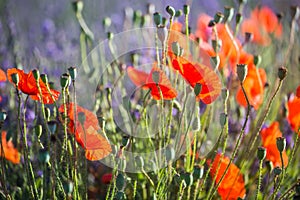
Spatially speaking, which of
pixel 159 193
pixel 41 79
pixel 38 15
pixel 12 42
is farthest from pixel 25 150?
pixel 38 15

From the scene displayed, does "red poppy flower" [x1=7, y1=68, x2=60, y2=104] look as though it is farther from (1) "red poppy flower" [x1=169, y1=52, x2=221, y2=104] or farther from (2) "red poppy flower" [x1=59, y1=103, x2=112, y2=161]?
(1) "red poppy flower" [x1=169, y1=52, x2=221, y2=104]

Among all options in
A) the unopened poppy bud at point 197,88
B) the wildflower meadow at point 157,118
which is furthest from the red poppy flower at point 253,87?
the unopened poppy bud at point 197,88

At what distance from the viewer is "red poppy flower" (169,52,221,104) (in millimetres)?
1000

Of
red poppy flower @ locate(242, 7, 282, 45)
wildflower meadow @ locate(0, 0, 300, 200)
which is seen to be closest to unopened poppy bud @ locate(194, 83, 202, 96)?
wildflower meadow @ locate(0, 0, 300, 200)

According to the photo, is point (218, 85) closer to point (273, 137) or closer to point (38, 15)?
point (273, 137)

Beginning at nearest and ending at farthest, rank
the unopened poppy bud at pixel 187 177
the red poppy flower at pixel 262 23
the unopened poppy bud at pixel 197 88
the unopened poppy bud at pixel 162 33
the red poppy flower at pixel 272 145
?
1. the unopened poppy bud at pixel 187 177
2. the unopened poppy bud at pixel 197 88
3. the unopened poppy bud at pixel 162 33
4. the red poppy flower at pixel 272 145
5. the red poppy flower at pixel 262 23

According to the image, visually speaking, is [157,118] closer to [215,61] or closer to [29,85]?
[215,61]

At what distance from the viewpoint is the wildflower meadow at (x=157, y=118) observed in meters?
0.96

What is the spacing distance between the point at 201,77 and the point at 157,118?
24 cm

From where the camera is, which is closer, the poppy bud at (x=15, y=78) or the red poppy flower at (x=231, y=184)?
the poppy bud at (x=15, y=78)

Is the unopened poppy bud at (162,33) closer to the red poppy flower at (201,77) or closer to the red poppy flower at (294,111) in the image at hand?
the red poppy flower at (201,77)

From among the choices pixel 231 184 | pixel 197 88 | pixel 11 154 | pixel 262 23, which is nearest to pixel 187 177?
pixel 197 88

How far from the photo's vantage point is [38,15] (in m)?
2.73

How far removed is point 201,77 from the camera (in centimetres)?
102
